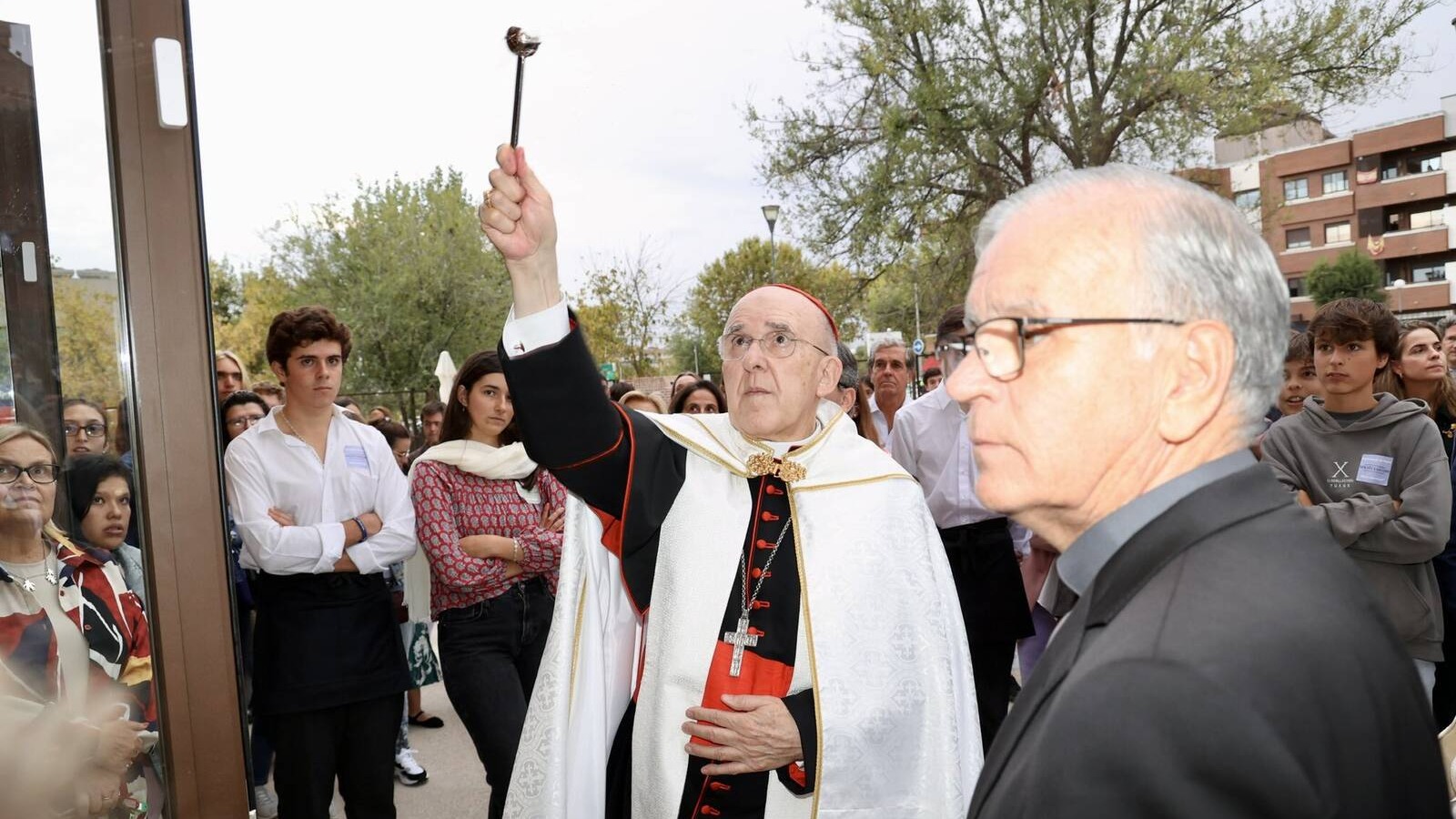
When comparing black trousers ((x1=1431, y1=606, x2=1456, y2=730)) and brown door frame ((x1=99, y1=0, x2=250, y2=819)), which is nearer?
brown door frame ((x1=99, y1=0, x2=250, y2=819))

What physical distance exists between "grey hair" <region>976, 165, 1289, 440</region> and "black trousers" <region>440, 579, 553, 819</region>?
282cm

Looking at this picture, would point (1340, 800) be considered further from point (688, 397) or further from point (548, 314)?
point (688, 397)

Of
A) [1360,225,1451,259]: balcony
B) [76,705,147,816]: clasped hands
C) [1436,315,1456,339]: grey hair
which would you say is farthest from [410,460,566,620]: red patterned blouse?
[1360,225,1451,259]: balcony

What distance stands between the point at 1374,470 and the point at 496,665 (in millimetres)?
3501

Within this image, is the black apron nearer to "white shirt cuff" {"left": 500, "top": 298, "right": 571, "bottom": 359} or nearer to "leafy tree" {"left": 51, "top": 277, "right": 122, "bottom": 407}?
"leafy tree" {"left": 51, "top": 277, "right": 122, "bottom": 407}

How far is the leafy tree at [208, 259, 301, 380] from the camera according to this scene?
2927cm

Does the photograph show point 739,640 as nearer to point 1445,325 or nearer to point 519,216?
point 519,216

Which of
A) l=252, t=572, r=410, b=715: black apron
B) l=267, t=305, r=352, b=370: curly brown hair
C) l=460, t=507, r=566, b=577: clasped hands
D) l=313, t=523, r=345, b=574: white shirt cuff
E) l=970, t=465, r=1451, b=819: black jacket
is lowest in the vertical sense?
l=252, t=572, r=410, b=715: black apron

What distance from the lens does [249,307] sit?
3544 centimetres

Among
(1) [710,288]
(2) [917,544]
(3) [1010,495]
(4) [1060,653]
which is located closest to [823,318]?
(2) [917,544]

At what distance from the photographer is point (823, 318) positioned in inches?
109

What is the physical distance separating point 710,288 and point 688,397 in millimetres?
30789

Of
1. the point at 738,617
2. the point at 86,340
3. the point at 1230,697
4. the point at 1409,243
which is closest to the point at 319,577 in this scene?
the point at 86,340

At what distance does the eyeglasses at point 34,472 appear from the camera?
211 cm
